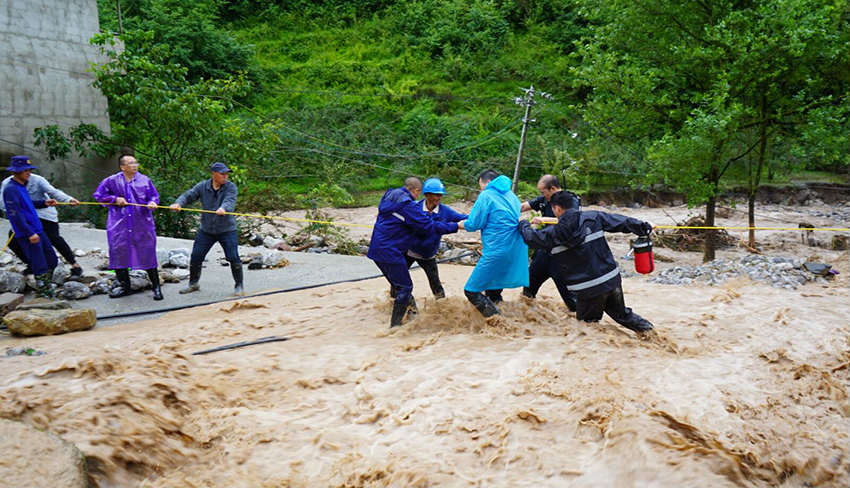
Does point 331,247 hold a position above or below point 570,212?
below

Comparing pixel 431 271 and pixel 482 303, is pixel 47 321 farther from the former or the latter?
pixel 482 303

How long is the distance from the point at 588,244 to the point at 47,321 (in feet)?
17.6

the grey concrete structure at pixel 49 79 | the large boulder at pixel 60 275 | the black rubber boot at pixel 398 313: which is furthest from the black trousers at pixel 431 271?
the grey concrete structure at pixel 49 79

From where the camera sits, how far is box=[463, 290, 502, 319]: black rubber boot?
19.7ft

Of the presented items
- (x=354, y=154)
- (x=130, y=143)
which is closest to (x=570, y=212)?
(x=130, y=143)

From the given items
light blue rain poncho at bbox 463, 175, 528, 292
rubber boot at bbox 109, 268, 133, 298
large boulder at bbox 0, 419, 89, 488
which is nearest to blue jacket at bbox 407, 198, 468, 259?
light blue rain poncho at bbox 463, 175, 528, 292

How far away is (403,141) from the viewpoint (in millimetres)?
28891

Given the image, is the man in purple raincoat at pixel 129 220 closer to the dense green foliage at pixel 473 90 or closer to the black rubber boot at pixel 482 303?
the black rubber boot at pixel 482 303

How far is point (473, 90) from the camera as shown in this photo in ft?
105

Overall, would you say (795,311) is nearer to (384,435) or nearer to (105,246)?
(384,435)

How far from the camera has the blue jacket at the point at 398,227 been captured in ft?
19.9

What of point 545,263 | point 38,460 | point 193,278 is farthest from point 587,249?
point 193,278

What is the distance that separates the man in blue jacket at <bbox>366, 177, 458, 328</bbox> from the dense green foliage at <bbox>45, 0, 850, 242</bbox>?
7692 millimetres

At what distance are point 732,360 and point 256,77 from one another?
93.4 feet
